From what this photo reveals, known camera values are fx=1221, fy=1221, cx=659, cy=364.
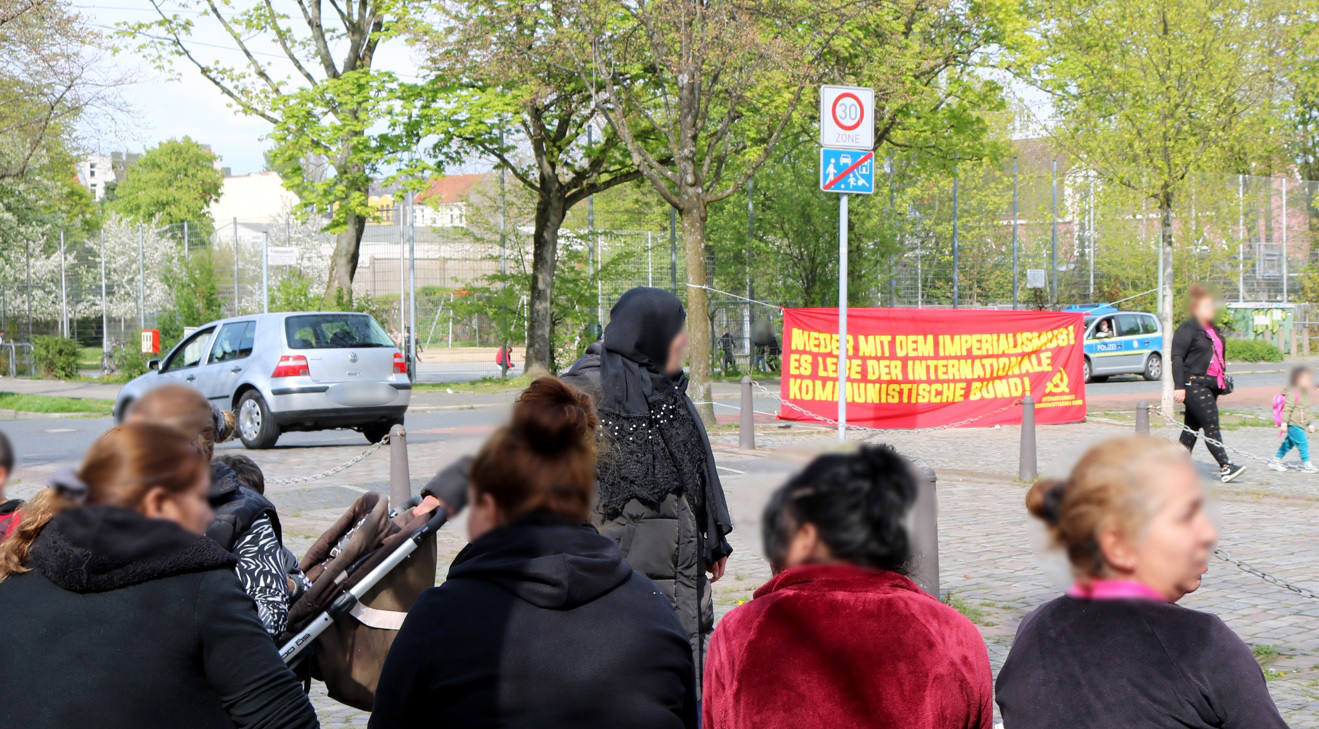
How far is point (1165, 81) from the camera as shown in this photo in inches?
749

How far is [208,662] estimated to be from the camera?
2318mm

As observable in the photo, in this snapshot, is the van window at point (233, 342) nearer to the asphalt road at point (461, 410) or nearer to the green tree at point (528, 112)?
the asphalt road at point (461, 410)

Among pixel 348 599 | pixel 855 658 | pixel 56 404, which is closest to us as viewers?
pixel 855 658

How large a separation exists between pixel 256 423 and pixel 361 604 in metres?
12.9

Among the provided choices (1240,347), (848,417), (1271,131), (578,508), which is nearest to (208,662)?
(578,508)

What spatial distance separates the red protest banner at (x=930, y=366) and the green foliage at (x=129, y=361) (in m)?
19.3

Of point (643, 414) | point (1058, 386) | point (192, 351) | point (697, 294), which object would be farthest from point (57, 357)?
point (643, 414)

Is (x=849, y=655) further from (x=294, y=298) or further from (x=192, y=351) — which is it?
(x=294, y=298)

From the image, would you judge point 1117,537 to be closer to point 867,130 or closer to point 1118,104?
point 867,130

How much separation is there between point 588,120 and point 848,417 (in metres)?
11.6

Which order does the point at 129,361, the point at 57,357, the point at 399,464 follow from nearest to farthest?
the point at 399,464 < the point at 129,361 < the point at 57,357

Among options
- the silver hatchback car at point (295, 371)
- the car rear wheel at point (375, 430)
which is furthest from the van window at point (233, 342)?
the car rear wheel at point (375, 430)

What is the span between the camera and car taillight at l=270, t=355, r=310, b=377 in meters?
15.6

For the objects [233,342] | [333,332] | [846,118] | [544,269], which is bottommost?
[233,342]
